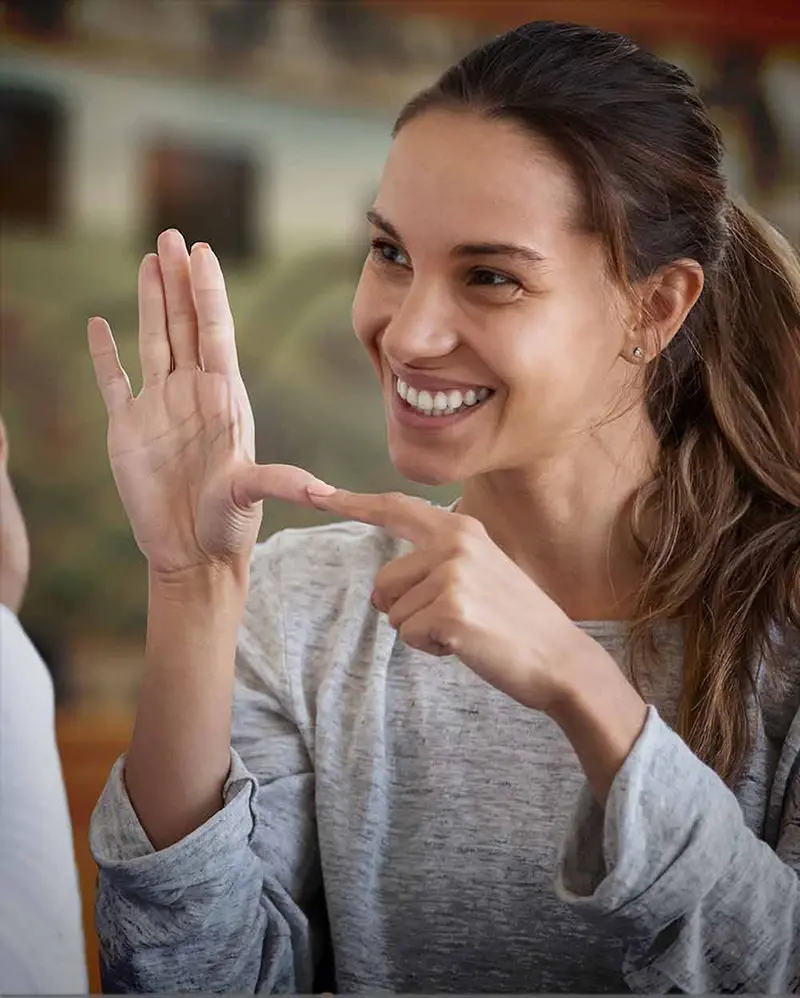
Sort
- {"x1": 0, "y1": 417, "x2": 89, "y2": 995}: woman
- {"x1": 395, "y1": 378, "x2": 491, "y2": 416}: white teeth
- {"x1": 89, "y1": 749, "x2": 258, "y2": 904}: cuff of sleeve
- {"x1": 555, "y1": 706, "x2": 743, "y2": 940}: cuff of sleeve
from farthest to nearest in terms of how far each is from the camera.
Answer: {"x1": 395, "y1": 378, "x2": 491, "y2": 416}: white teeth
{"x1": 89, "y1": 749, "x2": 258, "y2": 904}: cuff of sleeve
{"x1": 555, "y1": 706, "x2": 743, "y2": 940}: cuff of sleeve
{"x1": 0, "y1": 417, "x2": 89, "y2": 995}: woman

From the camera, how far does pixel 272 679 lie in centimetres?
118

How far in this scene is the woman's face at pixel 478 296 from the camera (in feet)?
3.41

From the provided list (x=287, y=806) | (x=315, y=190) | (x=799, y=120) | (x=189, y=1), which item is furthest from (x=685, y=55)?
(x=287, y=806)

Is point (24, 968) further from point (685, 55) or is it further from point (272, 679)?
point (685, 55)

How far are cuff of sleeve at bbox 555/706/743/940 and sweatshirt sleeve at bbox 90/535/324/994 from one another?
0.28 meters

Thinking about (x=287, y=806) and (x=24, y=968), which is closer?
(x=24, y=968)

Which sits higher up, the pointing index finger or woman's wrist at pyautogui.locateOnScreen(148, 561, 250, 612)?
the pointing index finger

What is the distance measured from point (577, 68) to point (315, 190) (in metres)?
1.58

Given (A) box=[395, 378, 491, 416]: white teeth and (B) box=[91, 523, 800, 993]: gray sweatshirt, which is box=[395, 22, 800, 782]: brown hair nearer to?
(B) box=[91, 523, 800, 993]: gray sweatshirt

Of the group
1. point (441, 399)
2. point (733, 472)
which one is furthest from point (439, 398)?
point (733, 472)

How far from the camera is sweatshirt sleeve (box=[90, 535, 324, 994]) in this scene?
988mm

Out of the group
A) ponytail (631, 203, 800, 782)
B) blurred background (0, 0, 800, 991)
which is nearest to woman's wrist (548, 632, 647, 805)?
ponytail (631, 203, 800, 782)

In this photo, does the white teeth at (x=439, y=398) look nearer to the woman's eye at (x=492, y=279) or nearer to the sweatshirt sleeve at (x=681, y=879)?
the woman's eye at (x=492, y=279)


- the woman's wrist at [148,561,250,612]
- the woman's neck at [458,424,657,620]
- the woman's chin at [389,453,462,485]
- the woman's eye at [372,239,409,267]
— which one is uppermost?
the woman's eye at [372,239,409,267]
